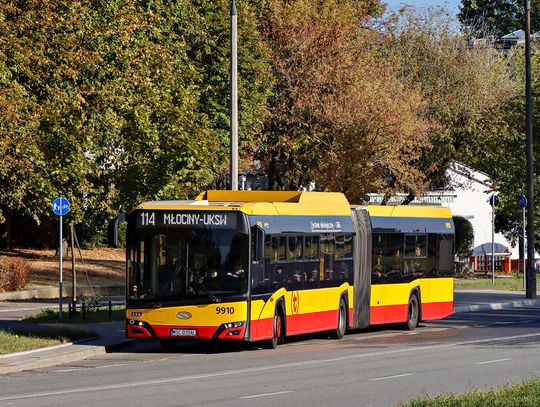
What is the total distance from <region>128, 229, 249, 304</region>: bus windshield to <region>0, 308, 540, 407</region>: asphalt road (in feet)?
3.89

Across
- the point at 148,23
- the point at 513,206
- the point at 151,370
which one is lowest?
the point at 151,370

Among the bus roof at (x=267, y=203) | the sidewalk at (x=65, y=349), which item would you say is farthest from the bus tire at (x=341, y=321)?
the sidewalk at (x=65, y=349)

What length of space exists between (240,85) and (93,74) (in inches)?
453

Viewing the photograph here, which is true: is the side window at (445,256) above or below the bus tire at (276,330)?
above

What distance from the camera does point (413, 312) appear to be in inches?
1339

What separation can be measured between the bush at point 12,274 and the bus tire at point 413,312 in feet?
49.7

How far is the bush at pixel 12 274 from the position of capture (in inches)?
1727

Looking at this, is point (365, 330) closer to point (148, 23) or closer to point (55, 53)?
point (55, 53)

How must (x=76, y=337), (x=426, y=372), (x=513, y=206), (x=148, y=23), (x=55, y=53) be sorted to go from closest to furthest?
(x=426, y=372), (x=76, y=337), (x=55, y=53), (x=148, y=23), (x=513, y=206)

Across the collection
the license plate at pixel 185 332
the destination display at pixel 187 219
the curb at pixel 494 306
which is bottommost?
the curb at pixel 494 306

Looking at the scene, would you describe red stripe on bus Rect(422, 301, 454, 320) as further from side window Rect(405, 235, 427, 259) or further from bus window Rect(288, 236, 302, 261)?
bus window Rect(288, 236, 302, 261)

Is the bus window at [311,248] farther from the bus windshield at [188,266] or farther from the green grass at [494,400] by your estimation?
the green grass at [494,400]

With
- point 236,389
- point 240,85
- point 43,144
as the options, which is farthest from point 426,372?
point 240,85

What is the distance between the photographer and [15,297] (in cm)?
4322
